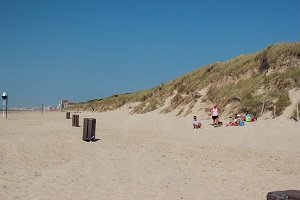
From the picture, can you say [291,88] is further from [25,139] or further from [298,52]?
[25,139]

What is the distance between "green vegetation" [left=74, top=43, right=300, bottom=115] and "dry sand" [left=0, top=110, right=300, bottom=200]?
5395 mm

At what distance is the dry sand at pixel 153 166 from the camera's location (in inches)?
287

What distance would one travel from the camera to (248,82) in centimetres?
2534

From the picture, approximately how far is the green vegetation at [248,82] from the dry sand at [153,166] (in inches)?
212

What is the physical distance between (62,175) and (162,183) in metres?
2.04

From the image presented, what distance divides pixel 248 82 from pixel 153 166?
1666 cm

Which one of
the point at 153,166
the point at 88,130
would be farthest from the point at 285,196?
the point at 88,130

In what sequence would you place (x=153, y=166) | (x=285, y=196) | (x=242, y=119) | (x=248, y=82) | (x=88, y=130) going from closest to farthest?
(x=285, y=196) → (x=153, y=166) → (x=88, y=130) → (x=242, y=119) → (x=248, y=82)

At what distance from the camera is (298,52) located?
25062 millimetres

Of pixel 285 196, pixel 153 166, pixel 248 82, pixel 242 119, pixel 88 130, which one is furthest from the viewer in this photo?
pixel 248 82

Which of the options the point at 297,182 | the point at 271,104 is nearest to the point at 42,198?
the point at 297,182

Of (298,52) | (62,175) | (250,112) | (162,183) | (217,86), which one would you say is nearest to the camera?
(162,183)

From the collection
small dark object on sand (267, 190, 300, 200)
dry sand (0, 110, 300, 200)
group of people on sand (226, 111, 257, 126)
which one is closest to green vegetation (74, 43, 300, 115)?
group of people on sand (226, 111, 257, 126)

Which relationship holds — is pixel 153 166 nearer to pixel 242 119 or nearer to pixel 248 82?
pixel 242 119
